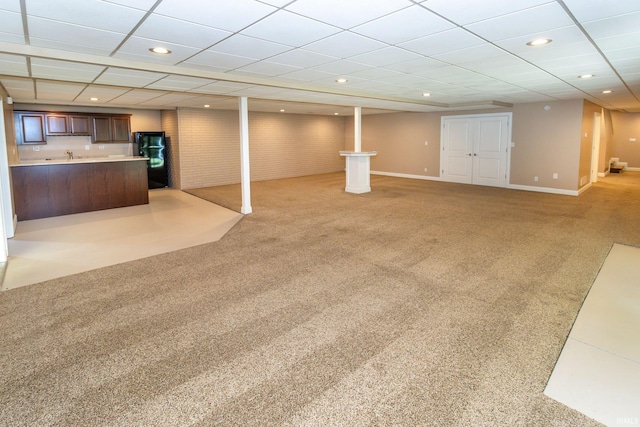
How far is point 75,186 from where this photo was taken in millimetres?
7129

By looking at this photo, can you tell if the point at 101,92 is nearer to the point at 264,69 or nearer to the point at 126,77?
the point at 126,77

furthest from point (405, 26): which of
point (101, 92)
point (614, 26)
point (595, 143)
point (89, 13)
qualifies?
point (595, 143)

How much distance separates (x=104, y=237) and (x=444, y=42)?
17.6 ft

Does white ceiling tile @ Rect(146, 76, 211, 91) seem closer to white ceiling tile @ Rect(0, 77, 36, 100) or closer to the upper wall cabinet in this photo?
white ceiling tile @ Rect(0, 77, 36, 100)

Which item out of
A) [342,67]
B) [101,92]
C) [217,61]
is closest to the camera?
[217,61]

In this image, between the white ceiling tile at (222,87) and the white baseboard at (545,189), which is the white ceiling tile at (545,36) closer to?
the white ceiling tile at (222,87)

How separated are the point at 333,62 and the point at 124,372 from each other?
12.5ft

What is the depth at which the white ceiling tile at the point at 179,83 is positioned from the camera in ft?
17.0

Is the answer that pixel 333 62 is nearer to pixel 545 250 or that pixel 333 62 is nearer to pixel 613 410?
pixel 545 250

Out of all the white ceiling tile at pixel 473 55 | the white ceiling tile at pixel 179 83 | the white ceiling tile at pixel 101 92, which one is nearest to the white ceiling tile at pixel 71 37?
the white ceiling tile at pixel 179 83

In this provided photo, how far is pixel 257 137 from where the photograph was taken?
→ 11.8 meters

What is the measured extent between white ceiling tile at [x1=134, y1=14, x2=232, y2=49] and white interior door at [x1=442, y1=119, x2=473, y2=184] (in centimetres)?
906

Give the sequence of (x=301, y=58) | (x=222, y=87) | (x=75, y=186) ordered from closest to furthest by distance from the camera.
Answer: (x=301, y=58) → (x=222, y=87) → (x=75, y=186)

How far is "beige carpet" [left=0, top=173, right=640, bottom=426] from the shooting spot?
6.57ft
